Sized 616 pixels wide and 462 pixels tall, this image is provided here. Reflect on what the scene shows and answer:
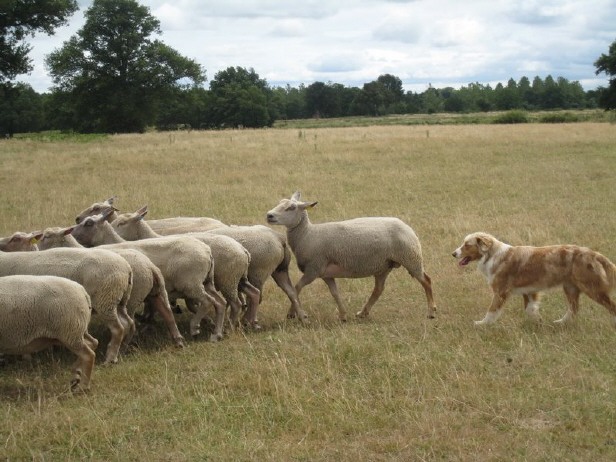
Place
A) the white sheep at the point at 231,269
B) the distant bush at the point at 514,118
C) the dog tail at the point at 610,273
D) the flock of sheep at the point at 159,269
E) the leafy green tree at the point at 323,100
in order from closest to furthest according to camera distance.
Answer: the flock of sheep at the point at 159,269 → the dog tail at the point at 610,273 → the white sheep at the point at 231,269 → the distant bush at the point at 514,118 → the leafy green tree at the point at 323,100

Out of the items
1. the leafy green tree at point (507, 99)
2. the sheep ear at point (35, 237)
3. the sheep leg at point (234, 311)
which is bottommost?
the leafy green tree at point (507, 99)

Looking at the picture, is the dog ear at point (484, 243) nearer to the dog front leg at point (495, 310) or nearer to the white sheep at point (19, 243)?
the dog front leg at point (495, 310)

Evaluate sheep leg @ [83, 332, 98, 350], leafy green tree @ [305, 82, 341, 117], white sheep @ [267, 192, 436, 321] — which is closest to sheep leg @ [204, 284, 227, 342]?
white sheep @ [267, 192, 436, 321]

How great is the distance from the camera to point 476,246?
9.37 meters

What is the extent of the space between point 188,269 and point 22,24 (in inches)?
1292

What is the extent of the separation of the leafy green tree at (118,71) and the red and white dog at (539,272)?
2105 inches

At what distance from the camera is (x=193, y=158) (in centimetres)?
2836

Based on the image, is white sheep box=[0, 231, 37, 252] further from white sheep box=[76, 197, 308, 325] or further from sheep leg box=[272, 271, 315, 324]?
sheep leg box=[272, 271, 315, 324]

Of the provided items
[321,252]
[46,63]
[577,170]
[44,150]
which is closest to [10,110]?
[46,63]

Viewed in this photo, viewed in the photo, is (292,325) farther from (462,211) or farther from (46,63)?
(46,63)

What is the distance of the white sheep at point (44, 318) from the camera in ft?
23.6

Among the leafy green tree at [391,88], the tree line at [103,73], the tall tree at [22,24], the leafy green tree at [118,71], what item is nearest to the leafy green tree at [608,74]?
the tree line at [103,73]

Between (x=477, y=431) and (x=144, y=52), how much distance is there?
59721 mm

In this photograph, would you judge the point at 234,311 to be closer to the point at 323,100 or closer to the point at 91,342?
the point at 91,342
